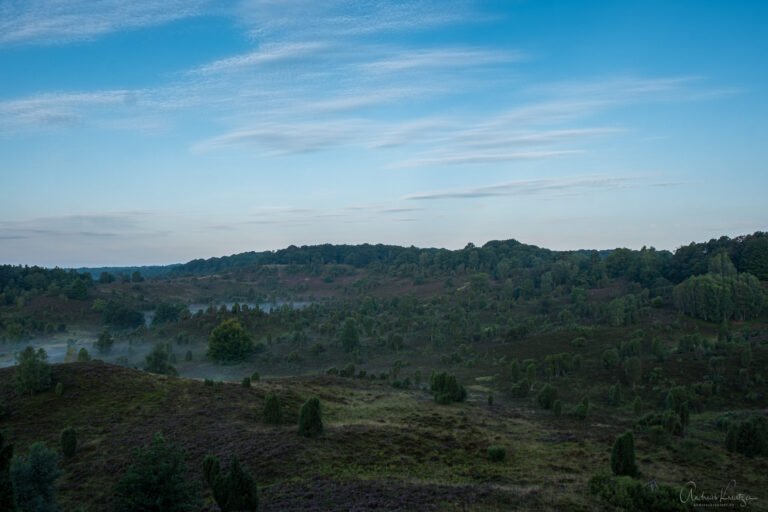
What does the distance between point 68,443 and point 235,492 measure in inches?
670

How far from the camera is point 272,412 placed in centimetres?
3481

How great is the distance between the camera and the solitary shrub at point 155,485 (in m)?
18.5

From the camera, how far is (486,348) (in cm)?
8350

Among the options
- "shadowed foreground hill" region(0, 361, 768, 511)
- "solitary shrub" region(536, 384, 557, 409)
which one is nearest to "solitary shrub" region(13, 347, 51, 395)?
"shadowed foreground hill" region(0, 361, 768, 511)

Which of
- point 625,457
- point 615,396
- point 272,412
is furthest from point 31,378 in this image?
point 615,396

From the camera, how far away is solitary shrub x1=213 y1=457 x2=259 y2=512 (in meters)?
19.9

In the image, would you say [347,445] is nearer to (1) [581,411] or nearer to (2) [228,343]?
(1) [581,411]

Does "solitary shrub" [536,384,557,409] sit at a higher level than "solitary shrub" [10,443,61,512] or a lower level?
lower

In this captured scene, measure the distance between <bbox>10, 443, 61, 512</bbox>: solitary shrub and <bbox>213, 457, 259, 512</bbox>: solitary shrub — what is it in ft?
23.1

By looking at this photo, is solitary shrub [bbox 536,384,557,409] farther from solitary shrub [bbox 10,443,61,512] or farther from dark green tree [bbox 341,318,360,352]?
dark green tree [bbox 341,318,360,352]

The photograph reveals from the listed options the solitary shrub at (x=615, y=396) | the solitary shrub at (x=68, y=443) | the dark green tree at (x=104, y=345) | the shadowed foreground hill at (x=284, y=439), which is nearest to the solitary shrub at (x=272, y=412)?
the shadowed foreground hill at (x=284, y=439)

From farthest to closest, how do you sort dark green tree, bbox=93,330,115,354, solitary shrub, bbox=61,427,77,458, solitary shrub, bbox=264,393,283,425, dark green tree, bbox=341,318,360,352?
dark green tree, bbox=93,330,115,354 → dark green tree, bbox=341,318,360,352 → solitary shrub, bbox=264,393,283,425 → solitary shrub, bbox=61,427,77,458

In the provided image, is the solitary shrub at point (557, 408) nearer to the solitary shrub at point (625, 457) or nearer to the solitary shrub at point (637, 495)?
the solitary shrub at point (625, 457)

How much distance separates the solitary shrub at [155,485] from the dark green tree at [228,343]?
6176 cm
